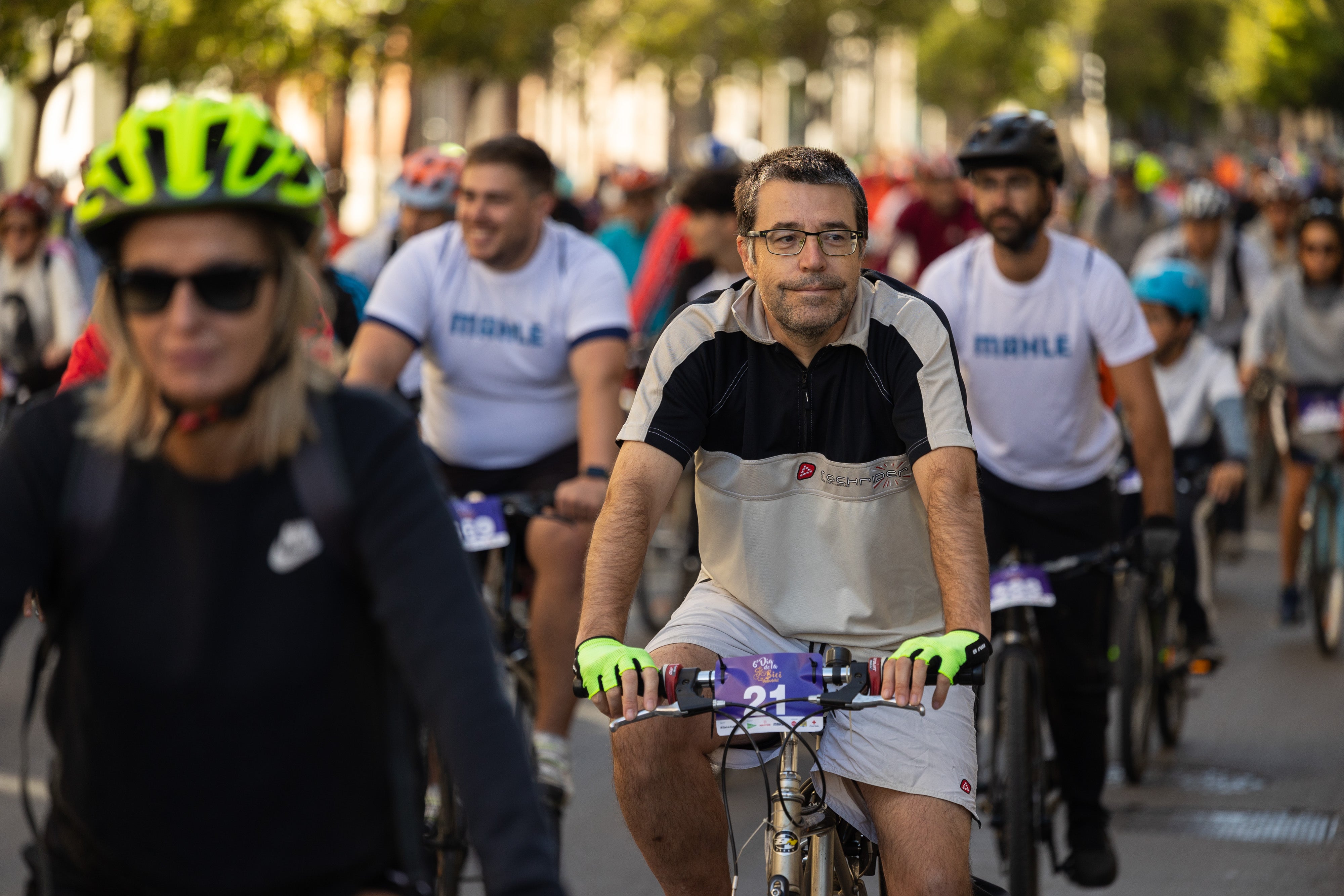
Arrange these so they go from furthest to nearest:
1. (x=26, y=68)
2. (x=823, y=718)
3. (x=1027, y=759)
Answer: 1. (x=26, y=68)
2. (x=1027, y=759)
3. (x=823, y=718)

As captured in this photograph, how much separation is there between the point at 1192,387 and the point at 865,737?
5.01m

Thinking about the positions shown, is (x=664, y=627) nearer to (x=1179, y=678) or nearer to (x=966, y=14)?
(x=1179, y=678)

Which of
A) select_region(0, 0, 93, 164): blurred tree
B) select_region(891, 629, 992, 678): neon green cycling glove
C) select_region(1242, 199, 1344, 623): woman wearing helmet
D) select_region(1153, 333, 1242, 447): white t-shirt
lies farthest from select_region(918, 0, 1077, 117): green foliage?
select_region(891, 629, 992, 678): neon green cycling glove

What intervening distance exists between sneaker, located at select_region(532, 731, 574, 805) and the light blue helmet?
3.80m

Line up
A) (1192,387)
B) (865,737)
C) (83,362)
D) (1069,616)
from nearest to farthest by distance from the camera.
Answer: (865,737) < (83,362) < (1069,616) < (1192,387)

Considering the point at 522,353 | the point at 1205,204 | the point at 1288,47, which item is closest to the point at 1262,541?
the point at 1205,204

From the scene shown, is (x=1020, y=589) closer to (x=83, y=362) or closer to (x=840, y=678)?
(x=840, y=678)

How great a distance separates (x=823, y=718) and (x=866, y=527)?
1.70 feet

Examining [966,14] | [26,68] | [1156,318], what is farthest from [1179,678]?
[966,14]

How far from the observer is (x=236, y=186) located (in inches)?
92.1

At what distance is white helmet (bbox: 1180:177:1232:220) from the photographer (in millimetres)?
11914

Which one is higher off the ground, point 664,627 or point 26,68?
point 26,68

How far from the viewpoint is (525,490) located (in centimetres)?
575

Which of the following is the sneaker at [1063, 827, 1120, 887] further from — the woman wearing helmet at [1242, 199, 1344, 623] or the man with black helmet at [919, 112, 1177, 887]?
→ the woman wearing helmet at [1242, 199, 1344, 623]
